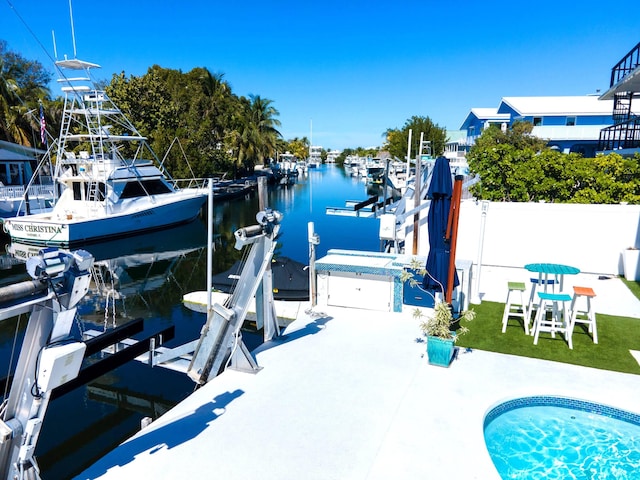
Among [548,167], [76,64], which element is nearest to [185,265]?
[76,64]

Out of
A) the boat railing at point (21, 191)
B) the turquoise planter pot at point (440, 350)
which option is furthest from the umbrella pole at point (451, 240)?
the boat railing at point (21, 191)

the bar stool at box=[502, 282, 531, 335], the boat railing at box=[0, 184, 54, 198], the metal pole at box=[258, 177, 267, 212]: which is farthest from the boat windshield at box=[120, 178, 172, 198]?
the bar stool at box=[502, 282, 531, 335]

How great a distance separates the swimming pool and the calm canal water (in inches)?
197

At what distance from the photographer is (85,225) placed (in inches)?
846

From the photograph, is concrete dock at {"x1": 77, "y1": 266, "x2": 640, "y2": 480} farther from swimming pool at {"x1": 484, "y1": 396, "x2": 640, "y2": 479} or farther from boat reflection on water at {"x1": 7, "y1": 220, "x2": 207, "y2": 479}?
boat reflection on water at {"x1": 7, "y1": 220, "x2": 207, "y2": 479}

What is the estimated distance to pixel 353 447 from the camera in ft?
15.2

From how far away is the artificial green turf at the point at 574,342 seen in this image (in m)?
6.59

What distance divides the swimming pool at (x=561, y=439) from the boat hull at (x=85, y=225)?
69.0ft

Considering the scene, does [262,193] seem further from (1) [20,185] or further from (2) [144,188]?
(1) [20,185]

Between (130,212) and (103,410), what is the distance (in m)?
18.1

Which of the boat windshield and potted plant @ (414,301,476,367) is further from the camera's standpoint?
the boat windshield

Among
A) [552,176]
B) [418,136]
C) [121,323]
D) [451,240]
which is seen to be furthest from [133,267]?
[418,136]

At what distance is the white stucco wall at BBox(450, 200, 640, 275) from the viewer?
1170cm

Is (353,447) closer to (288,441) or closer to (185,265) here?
(288,441)
